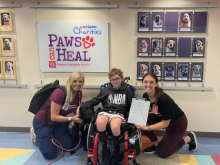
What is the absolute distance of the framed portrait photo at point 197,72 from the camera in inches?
99.1

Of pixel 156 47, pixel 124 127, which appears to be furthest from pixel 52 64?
pixel 156 47

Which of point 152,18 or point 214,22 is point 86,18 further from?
point 214,22

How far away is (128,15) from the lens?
2.50 metres

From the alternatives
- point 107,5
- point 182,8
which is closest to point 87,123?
point 107,5

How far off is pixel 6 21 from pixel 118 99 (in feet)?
7.24

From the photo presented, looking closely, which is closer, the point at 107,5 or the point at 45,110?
the point at 45,110

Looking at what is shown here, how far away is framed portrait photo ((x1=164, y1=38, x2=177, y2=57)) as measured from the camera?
8.19 ft

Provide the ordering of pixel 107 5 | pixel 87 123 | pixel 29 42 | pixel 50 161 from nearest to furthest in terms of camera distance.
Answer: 1. pixel 50 161
2. pixel 87 123
3. pixel 107 5
4. pixel 29 42

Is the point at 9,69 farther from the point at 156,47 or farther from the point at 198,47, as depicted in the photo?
the point at 198,47

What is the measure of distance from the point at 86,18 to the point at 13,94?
180cm

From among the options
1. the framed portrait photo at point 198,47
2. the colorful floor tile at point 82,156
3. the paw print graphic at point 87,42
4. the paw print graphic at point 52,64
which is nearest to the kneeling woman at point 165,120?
the colorful floor tile at point 82,156

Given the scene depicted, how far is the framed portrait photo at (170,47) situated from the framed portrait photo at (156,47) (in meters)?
0.08

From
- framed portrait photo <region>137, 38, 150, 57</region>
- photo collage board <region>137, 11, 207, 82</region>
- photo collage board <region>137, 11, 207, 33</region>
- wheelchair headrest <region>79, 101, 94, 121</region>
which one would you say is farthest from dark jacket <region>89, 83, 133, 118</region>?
photo collage board <region>137, 11, 207, 33</region>

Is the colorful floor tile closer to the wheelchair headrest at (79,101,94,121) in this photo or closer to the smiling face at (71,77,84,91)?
the wheelchair headrest at (79,101,94,121)
